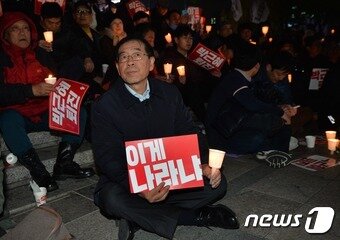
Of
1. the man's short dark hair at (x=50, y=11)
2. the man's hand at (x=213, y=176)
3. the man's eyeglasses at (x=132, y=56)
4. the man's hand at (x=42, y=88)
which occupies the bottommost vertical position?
the man's hand at (x=213, y=176)

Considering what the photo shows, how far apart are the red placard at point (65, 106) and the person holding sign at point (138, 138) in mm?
1138

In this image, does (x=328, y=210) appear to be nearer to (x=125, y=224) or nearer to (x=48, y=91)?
(x=125, y=224)

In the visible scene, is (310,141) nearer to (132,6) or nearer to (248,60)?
(248,60)

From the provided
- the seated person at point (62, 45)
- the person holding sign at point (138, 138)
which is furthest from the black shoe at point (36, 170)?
the seated person at point (62, 45)

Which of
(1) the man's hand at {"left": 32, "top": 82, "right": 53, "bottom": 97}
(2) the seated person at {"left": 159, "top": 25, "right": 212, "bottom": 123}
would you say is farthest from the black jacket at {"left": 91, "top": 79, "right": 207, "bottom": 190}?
(2) the seated person at {"left": 159, "top": 25, "right": 212, "bottom": 123}

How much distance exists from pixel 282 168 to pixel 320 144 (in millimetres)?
1739

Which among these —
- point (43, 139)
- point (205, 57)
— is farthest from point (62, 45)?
point (205, 57)

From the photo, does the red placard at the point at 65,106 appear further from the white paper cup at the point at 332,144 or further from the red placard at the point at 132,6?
the red placard at the point at 132,6

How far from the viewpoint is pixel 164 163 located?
294 cm

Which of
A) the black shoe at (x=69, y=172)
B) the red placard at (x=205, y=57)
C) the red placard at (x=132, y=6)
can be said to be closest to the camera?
the black shoe at (x=69, y=172)

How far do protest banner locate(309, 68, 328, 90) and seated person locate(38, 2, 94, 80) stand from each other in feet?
17.3

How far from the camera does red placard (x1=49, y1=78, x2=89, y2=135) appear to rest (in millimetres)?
4180

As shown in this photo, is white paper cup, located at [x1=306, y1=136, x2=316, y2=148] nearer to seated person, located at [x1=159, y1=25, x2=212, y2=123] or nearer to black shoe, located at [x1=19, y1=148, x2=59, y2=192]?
seated person, located at [x1=159, y1=25, x2=212, y2=123]

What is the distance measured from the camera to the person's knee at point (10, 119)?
4.21 metres
